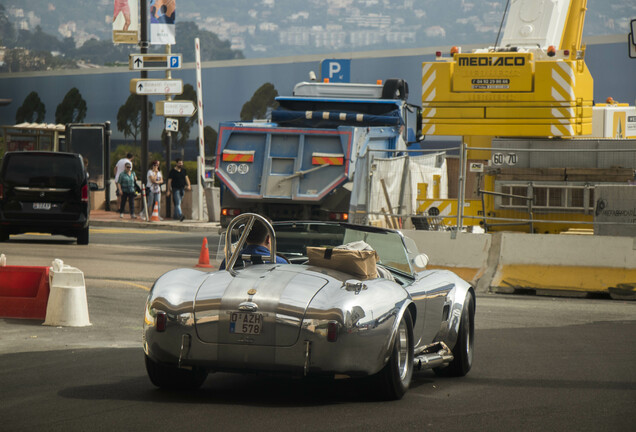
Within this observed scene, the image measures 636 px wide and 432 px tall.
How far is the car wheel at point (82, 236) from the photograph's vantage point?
2214 centimetres

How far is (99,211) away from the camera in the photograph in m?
37.3

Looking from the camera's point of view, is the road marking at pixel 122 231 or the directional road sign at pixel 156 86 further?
the directional road sign at pixel 156 86

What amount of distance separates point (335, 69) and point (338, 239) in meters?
21.3

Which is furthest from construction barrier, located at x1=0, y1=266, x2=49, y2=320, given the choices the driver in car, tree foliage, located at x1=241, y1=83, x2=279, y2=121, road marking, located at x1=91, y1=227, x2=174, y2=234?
tree foliage, located at x1=241, y1=83, x2=279, y2=121

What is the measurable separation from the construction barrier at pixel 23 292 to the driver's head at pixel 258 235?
14.4ft

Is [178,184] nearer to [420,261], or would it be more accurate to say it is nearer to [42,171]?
→ [42,171]

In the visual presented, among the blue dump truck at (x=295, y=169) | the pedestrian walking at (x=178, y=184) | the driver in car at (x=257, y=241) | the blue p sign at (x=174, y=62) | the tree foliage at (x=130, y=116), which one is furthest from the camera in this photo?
the tree foliage at (x=130, y=116)

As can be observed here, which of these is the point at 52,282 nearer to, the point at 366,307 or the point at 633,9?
the point at 366,307

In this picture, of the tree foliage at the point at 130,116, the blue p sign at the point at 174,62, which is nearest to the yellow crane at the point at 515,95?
the blue p sign at the point at 174,62

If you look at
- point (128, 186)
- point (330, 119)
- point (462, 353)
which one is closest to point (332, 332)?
point (462, 353)

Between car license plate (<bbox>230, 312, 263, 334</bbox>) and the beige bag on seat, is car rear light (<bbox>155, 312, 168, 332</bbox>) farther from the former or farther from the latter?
the beige bag on seat

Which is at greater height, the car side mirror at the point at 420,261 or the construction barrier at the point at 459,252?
the car side mirror at the point at 420,261

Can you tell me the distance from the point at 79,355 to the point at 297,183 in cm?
1111

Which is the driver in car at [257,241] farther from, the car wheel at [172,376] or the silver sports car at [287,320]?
the car wheel at [172,376]
